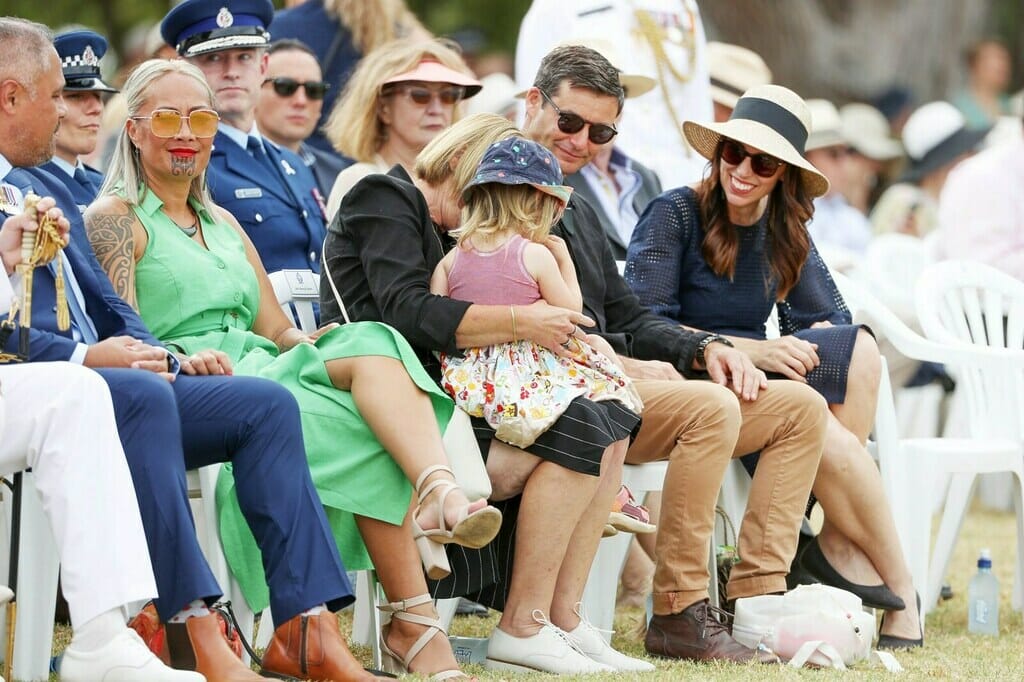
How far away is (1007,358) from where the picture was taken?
582 cm

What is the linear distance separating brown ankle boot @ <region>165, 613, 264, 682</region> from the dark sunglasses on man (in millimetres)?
3015

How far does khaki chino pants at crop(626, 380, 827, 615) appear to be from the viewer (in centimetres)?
468

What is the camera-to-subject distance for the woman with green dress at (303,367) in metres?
4.09

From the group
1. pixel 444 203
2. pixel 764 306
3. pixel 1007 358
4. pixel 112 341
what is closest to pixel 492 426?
pixel 444 203

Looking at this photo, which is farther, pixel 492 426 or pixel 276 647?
pixel 492 426

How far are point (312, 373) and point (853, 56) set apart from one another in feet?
37.4

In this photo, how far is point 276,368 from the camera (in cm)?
428

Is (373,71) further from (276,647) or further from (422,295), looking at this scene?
(276,647)

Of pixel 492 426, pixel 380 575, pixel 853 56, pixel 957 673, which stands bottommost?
pixel 957 673

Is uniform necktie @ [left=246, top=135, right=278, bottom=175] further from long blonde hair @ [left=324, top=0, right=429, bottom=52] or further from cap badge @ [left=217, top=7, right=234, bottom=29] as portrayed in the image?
long blonde hair @ [left=324, top=0, right=429, bottom=52]

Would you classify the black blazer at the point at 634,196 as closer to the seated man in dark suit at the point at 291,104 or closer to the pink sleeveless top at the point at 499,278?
the seated man in dark suit at the point at 291,104

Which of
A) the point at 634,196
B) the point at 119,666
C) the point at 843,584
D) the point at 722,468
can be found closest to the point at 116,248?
the point at 119,666

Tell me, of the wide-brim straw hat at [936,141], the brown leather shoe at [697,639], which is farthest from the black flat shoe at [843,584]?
the wide-brim straw hat at [936,141]

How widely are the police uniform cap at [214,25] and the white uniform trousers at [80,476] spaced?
2.34 meters
